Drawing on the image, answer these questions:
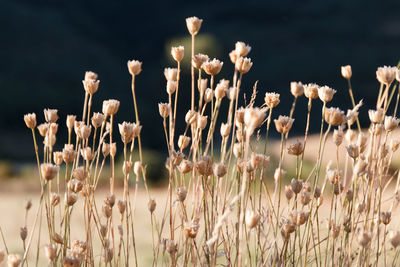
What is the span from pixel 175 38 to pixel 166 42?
0.98 meters

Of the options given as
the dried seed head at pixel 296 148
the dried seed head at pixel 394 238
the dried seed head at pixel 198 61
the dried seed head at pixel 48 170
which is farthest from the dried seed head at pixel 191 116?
the dried seed head at pixel 394 238

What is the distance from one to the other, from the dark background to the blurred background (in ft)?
0.11

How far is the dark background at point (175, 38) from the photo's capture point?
16906mm

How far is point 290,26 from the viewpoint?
2122 centimetres

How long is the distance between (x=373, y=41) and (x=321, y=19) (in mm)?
2050

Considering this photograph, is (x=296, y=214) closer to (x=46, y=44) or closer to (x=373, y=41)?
(x=46, y=44)

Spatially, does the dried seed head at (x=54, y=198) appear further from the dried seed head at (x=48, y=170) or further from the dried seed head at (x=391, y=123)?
the dried seed head at (x=391, y=123)

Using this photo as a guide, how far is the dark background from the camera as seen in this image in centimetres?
1691

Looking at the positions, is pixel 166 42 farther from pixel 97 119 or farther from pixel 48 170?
pixel 48 170

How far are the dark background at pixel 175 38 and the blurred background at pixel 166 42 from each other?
0.11ft

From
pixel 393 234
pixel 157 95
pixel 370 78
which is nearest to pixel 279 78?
pixel 370 78

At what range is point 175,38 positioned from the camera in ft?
56.1

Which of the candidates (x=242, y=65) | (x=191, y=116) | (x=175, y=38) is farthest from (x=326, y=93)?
(x=175, y=38)

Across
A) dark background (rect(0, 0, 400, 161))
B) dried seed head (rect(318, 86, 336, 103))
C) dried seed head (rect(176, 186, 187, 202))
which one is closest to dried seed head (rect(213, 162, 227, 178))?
dried seed head (rect(176, 186, 187, 202))
